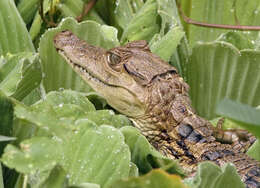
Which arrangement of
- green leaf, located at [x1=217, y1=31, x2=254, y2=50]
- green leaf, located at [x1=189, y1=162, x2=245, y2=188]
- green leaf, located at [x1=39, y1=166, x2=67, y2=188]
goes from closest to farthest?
green leaf, located at [x1=39, y1=166, x2=67, y2=188], green leaf, located at [x1=189, y1=162, x2=245, y2=188], green leaf, located at [x1=217, y1=31, x2=254, y2=50]

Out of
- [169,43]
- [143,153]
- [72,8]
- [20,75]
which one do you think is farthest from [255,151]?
[72,8]

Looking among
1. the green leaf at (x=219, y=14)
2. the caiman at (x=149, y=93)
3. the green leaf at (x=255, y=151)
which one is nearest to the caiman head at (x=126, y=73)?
the caiman at (x=149, y=93)

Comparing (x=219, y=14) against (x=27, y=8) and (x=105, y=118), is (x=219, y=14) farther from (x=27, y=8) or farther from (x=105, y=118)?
(x=105, y=118)

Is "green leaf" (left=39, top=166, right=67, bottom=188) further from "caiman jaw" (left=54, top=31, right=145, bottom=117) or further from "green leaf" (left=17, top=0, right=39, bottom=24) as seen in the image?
"green leaf" (left=17, top=0, right=39, bottom=24)

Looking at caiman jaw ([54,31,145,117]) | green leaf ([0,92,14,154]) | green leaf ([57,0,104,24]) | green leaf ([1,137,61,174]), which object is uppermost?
green leaf ([1,137,61,174])

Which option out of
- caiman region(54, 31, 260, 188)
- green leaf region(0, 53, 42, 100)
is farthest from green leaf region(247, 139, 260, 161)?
green leaf region(0, 53, 42, 100)

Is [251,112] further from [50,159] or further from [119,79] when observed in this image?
[119,79]

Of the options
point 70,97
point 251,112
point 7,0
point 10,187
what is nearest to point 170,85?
point 70,97
